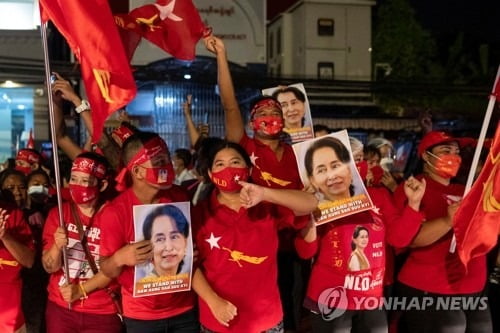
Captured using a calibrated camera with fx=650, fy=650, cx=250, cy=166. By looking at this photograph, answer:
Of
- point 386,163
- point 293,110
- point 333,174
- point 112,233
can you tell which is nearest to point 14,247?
point 112,233

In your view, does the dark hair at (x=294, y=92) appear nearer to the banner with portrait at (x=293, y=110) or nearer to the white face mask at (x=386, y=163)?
the banner with portrait at (x=293, y=110)

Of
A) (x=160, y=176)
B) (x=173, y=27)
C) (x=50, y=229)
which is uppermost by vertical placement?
(x=173, y=27)

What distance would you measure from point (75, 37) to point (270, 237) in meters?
1.58

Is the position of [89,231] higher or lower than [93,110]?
lower

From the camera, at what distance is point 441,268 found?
14.4ft

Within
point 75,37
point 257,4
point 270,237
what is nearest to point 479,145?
point 270,237

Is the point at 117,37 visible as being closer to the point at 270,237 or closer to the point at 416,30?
the point at 270,237

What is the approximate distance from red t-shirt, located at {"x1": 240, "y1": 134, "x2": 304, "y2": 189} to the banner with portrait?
540 millimetres

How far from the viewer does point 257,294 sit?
12.3ft

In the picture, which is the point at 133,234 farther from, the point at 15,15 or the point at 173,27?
the point at 15,15

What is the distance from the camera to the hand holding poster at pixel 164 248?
3.63 m

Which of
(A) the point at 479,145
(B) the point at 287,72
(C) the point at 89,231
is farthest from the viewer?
(B) the point at 287,72

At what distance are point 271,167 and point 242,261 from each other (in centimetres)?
99

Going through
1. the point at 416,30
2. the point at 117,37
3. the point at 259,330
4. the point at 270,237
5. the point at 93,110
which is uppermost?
the point at 416,30
